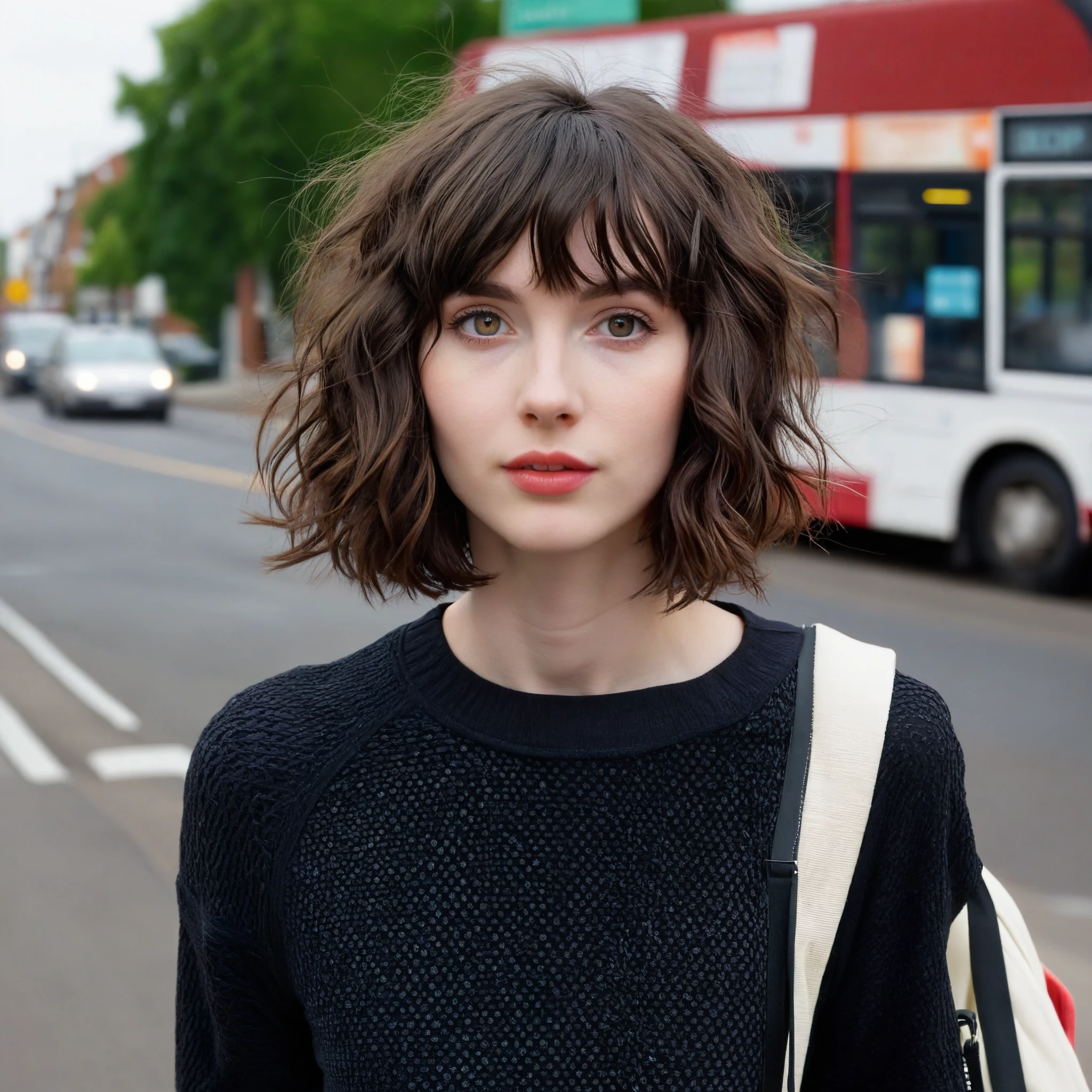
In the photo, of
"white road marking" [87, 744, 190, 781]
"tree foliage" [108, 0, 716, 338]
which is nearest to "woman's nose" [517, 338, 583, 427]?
"white road marking" [87, 744, 190, 781]

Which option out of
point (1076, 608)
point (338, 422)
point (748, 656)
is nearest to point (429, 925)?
point (748, 656)

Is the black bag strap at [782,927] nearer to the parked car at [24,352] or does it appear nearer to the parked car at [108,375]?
the parked car at [108,375]

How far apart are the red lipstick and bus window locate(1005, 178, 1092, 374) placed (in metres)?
9.04

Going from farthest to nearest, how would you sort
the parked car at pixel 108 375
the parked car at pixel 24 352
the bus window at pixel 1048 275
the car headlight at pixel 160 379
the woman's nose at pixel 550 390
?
the parked car at pixel 24 352
the car headlight at pixel 160 379
the parked car at pixel 108 375
the bus window at pixel 1048 275
the woman's nose at pixel 550 390

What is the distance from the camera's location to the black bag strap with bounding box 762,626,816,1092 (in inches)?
54.7

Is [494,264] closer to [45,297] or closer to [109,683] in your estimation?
[109,683]

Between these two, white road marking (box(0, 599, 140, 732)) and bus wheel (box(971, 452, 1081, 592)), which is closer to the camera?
white road marking (box(0, 599, 140, 732))

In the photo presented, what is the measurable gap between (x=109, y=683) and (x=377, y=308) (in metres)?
6.60

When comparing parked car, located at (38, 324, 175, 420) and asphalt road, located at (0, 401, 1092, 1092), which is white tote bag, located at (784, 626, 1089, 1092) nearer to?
asphalt road, located at (0, 401, 1092, 1092)

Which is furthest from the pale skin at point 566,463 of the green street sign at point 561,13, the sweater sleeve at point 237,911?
the green street sign at point 561,13

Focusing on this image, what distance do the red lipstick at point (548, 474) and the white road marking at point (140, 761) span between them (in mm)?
4829

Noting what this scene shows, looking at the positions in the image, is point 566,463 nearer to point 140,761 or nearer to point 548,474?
point 548,474

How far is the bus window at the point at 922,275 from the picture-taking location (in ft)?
34.0

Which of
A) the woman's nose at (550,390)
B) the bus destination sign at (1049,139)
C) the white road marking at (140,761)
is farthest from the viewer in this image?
the bus destination sign at (1049,139)
